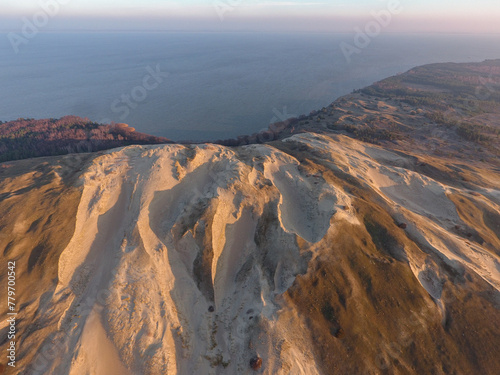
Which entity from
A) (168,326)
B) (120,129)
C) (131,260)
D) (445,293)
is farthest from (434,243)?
(120,129)

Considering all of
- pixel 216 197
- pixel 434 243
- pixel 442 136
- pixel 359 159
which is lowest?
pixel 442 136

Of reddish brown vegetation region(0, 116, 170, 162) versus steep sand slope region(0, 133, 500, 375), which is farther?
reddish brown vegetation region(0, 116, 170, 162)

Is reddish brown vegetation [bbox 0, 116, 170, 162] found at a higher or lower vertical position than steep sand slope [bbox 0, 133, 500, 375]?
lower

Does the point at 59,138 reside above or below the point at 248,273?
below

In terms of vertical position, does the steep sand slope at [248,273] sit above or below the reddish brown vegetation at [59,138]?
above

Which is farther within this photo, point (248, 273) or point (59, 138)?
point (59, 138)

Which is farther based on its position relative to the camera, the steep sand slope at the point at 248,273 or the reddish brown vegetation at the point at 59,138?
the reddish brown vegetation at the point at 59,138

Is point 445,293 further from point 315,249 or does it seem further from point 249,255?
point 249,255

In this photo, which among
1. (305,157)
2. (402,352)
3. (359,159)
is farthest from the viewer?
(359,159)
